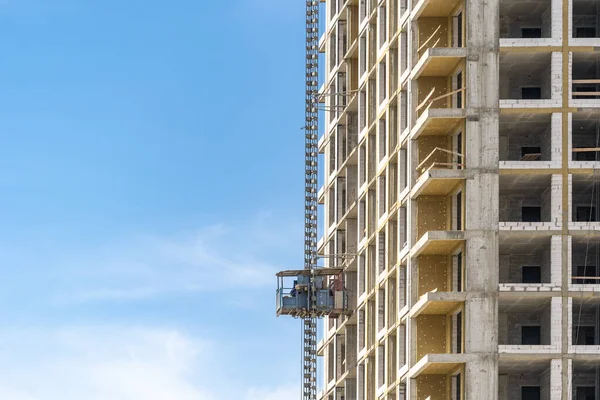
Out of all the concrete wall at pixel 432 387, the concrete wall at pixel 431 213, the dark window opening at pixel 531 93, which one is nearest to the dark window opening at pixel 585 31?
the dark window opening at pixel 531 93

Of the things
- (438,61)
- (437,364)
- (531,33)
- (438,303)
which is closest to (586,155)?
(531,33)

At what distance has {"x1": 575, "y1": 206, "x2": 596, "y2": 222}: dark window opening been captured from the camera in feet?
441

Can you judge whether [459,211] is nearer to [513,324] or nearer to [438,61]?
[513,324]

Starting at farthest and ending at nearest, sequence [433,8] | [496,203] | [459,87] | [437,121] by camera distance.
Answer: [433,8], [459,87], [437,121], [496,203]

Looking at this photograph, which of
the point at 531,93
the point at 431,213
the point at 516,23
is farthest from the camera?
the point at 431,213

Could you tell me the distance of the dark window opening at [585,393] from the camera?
132750 mm

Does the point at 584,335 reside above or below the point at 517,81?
below

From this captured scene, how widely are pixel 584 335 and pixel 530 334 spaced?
10.9 ft

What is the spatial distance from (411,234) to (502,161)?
8.85 meters

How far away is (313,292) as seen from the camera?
168m

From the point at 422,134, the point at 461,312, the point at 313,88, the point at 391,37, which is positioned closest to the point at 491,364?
the point at 461,312

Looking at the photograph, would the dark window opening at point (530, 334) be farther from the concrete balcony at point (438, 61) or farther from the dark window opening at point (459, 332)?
the concrete balcony at point (438, 61)

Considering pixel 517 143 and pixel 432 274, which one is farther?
pixel 432 274

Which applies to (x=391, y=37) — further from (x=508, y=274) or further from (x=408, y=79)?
(x=508, y=274)
